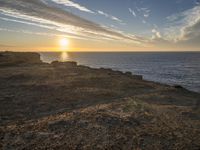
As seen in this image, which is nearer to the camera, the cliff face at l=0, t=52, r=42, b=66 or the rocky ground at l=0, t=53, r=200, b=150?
the rocky ground at l=0, t=53, r=200, b=150

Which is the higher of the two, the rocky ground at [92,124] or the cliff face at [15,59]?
the rocky ground at [92,124]

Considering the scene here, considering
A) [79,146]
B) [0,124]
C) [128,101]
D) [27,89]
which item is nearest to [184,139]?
[79,146]

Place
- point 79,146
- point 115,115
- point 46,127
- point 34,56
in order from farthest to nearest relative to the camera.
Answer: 1. point 34,56
2. point 115,115
3. point 46,127
4. point 79,146

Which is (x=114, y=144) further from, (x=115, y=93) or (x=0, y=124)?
(x=115, y=93)

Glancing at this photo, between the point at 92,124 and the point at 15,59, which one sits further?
the point at 15,59

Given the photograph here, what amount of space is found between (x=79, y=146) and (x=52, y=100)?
9244 millimetres

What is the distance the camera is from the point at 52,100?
18328 millimetres

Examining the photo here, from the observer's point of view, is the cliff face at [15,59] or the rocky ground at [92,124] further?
the cliff face at [15,59]

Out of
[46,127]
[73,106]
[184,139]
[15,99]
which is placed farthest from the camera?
[15,99]

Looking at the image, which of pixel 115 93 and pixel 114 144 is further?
pixel 115 93

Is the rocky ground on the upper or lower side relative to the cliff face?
upper

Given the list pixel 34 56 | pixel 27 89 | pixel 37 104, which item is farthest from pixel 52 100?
pixel 34 56

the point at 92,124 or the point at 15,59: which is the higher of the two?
the point at 92,124

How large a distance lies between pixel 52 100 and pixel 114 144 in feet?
32.1
